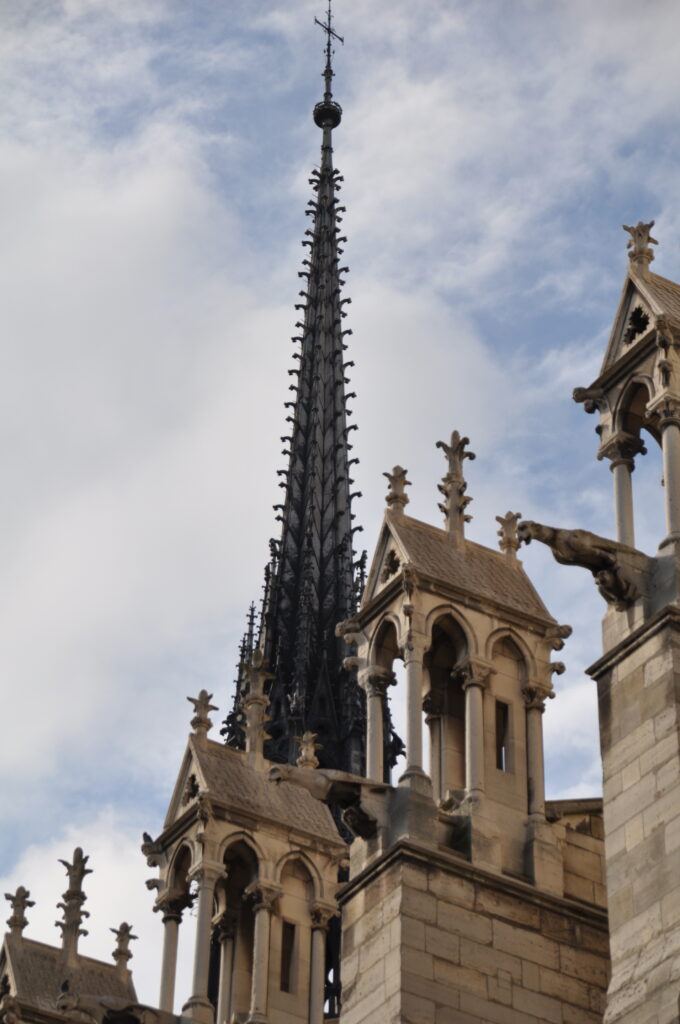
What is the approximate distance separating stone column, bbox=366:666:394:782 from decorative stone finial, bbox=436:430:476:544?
6.81ft

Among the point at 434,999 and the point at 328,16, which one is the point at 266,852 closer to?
the point at 434,999

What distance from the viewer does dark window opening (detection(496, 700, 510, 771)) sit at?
27.0m

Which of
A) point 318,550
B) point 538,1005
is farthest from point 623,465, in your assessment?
point 318,550

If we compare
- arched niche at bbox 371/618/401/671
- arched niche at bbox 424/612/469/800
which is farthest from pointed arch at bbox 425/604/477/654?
arched niche at bbox 371/618/401/671

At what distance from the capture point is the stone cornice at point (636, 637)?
72.0ft

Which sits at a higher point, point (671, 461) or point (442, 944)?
point (671, 461)

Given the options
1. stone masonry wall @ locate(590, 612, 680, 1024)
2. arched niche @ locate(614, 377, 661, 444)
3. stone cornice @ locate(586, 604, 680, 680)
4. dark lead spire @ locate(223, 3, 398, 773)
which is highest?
dark lead spire @ locate(223, 3, 398, 773)

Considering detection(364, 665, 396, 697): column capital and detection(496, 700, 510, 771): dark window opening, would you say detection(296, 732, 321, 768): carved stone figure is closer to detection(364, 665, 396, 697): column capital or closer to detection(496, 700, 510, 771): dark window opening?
detection(364, 665, 396, 697): column capital

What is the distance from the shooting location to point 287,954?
1195 inches

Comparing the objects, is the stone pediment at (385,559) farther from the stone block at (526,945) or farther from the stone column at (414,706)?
the stone block at (526,945)

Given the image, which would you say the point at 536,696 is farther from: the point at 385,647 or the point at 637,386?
the point at 637,386

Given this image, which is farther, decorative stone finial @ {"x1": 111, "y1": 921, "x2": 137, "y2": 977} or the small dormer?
decorative stone finial @ {"x1": 111, "y1": 921, "x2": 137, "y2": 977}

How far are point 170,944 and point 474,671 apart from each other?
611 cm

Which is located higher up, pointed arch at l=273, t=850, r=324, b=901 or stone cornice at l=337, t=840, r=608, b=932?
pointed arch at l=273, t=850, r=324, b=901
